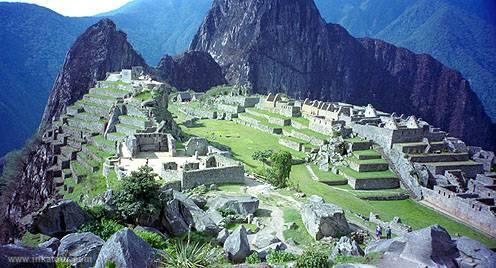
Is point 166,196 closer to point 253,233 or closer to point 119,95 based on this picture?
point 253,233

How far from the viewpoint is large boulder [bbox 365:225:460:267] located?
11453 mm

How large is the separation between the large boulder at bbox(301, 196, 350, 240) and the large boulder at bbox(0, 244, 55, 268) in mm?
12996

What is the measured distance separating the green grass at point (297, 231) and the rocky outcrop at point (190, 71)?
375 ft

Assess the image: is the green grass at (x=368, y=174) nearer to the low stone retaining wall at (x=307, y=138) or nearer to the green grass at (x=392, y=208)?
the green grass at (x=392, y=208)

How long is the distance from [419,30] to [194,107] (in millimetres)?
148829

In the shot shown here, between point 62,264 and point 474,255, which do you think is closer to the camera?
point 62,264

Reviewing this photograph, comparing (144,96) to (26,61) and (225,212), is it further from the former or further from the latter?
(26,61)

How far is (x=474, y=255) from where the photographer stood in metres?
11.8

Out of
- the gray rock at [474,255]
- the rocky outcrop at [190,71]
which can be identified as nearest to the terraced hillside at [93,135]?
the gray rock at [474,255]

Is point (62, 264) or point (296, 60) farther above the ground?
point (296, 60)

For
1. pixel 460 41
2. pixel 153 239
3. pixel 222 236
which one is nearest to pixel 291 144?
pixel 222 236

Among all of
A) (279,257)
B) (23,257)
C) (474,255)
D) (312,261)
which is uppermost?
(23,257)

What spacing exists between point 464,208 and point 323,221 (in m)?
20.5

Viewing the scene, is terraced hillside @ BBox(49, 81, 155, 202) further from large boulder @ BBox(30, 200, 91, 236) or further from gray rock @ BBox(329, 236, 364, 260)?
gray rock @ BBox(329, 236, 364, 260)
